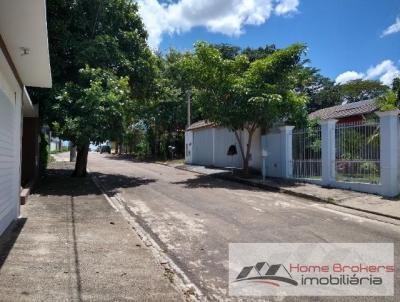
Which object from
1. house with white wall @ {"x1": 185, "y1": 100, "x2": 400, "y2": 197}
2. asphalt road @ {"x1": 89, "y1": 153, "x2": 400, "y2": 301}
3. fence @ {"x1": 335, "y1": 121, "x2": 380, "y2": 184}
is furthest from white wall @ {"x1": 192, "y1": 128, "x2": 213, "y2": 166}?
fence @ {"x1": 335, "y1": 121, "x2": 380, "y2": 184}

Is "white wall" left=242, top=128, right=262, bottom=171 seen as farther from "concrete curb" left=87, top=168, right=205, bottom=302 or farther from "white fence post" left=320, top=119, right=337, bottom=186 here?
A: "concrete curb" left=87, top=168, right=205, bottom=302

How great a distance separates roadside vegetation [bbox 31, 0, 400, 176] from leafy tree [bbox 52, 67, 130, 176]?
34 millimetres

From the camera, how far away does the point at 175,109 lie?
1548 inches

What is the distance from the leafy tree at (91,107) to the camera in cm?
1530

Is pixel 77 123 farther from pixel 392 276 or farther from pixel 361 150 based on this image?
pixel 392 276

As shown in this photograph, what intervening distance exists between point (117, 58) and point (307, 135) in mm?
8248

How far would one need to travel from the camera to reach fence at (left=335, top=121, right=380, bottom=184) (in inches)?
534

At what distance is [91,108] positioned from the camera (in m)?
15.4

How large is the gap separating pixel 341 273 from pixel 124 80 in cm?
1252

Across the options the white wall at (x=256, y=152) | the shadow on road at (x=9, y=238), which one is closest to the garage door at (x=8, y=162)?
the shadow on road at (x=9, y=238)

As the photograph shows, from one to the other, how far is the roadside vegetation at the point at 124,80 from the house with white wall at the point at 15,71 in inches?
169

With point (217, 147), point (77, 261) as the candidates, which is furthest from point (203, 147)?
point (77, 261)

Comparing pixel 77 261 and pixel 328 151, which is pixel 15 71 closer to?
pixel 77 261

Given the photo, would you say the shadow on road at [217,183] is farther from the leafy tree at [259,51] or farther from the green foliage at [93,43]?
the leafy tree at [259,51]
